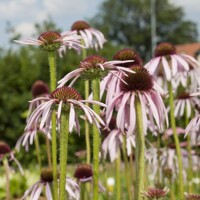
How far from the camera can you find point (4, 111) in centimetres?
988

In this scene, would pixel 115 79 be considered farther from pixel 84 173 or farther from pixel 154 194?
pixel 84 173

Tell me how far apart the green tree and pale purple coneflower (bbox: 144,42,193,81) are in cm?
3963

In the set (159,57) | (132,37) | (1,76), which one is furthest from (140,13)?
(159,57)

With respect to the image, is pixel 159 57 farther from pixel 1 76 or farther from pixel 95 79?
pixel 1 76

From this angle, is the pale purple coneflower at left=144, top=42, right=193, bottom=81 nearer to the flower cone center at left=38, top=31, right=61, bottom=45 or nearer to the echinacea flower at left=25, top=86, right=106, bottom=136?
the flower cone center at left=38, top=31, right=61, bottom=45

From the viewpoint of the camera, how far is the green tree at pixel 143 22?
4222 centimetres

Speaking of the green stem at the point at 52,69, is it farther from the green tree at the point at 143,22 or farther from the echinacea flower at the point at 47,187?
the green tree at the point at 143,22

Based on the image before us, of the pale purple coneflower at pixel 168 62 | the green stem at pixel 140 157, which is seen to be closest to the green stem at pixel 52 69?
the green stem at pixel 140 157

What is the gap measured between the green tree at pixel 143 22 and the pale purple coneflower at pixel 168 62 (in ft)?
130

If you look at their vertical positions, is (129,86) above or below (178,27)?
below

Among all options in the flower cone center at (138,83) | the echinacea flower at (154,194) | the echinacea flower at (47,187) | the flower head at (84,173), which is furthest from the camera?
the flower head at (84,173)

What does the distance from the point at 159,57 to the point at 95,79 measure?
0.94 meters

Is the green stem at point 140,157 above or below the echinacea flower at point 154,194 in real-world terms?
above

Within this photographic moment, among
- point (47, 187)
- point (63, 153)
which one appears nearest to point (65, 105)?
point (63, 153)
